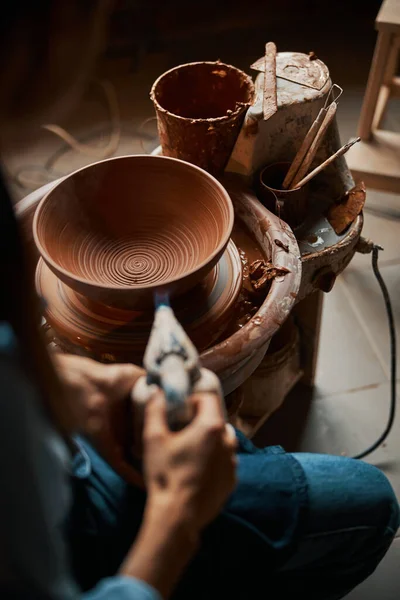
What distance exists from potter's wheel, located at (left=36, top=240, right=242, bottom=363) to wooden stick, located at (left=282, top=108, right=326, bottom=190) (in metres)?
0.30

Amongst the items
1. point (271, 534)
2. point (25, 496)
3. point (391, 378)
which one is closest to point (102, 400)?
point (25, 496)

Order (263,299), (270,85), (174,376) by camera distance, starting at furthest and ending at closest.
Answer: (270,85) < (263,299) < (174,376)

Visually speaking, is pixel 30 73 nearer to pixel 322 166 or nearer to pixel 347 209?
pixel 322 166

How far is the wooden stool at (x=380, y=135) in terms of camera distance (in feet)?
6.60

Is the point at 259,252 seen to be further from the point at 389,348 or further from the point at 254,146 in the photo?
the point at 389,348

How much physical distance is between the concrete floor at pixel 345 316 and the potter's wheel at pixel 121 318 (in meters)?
0.42

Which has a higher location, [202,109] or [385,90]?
[202,109]

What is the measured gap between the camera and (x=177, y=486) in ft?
2.39

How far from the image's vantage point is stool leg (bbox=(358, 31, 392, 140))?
2045 mm

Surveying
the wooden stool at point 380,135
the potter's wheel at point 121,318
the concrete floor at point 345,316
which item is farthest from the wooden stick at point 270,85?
the wooden stool at point 380,135

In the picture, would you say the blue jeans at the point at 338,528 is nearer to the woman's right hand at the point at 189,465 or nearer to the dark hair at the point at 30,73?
the woman's right hand at the point at 189,465

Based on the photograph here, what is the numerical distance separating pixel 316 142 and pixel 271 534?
83 cm

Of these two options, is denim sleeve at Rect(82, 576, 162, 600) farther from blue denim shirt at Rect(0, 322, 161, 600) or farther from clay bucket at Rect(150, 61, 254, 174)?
clay bucket at Rect(150, 61, 254, 174)

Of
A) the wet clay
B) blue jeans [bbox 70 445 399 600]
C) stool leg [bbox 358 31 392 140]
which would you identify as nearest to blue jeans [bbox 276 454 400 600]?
blue jeans [bbox 70 445 399 600]
